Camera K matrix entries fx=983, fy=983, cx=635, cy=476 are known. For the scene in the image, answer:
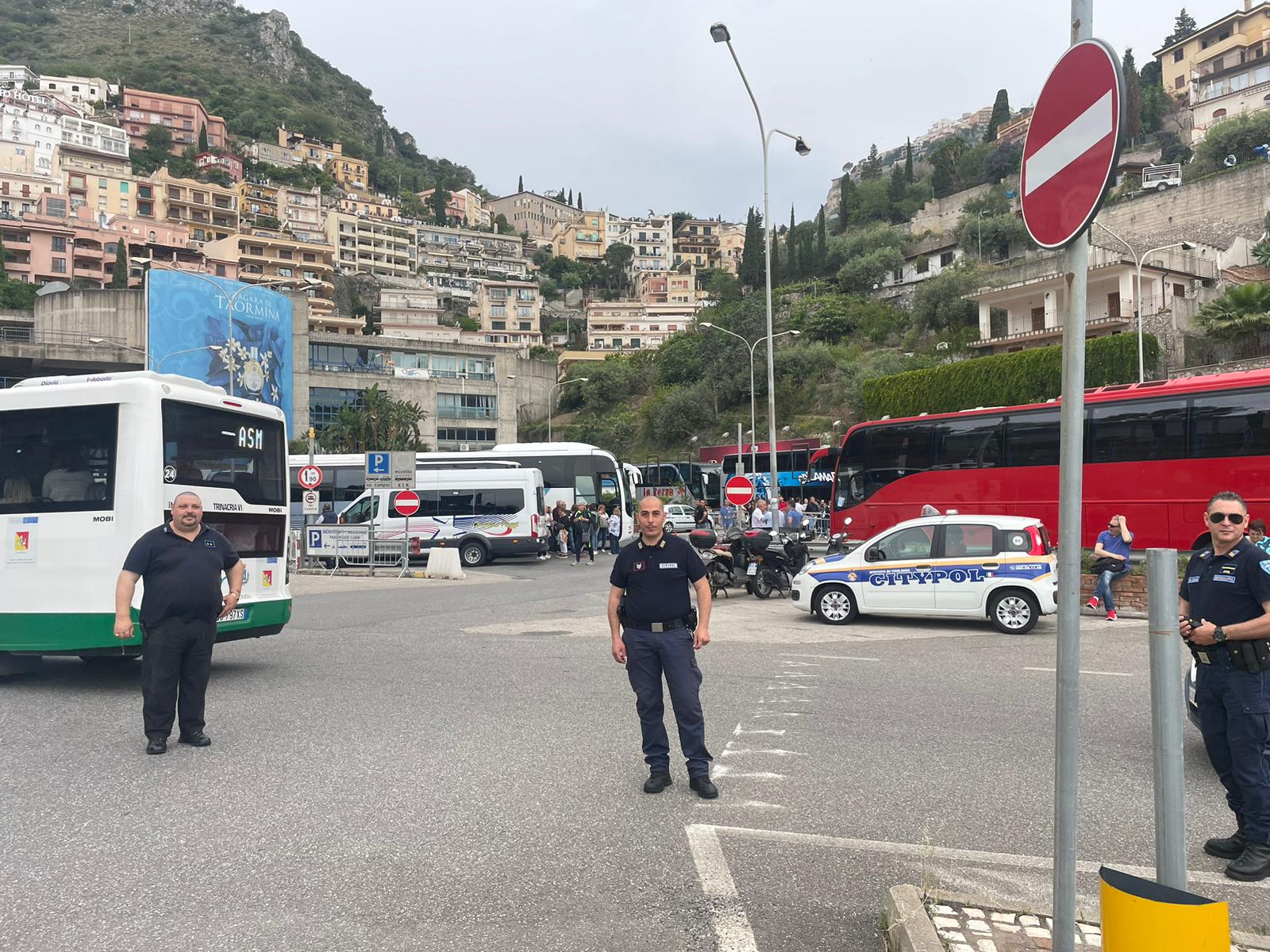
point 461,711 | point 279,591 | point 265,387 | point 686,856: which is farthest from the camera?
point 265,387

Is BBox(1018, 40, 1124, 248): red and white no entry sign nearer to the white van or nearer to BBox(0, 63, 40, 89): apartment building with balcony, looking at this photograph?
the white van

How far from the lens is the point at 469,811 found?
540cm

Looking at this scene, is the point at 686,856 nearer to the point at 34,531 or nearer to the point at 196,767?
the point at 196,767

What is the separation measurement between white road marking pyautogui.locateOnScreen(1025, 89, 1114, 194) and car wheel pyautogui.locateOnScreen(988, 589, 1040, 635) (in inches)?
446

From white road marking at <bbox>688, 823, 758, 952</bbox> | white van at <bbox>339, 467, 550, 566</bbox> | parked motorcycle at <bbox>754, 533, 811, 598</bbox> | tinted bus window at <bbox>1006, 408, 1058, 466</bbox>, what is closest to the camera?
white road marking at <bbox>688, 823, 758, 952</bbox>

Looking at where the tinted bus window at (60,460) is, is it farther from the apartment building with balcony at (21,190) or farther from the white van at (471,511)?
the apartment building with balcony at (21,190)

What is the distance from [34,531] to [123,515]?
39.1 inches

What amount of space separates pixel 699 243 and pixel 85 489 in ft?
558

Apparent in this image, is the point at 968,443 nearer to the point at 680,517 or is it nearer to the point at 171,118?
the point at 680,517

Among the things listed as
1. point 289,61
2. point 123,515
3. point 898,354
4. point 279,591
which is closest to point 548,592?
point 279,591

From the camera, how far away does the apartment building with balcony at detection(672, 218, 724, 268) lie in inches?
6673

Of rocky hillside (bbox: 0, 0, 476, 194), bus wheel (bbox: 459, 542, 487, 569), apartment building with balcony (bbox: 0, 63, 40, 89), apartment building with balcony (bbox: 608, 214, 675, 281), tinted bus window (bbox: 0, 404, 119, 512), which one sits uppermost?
rocky hillside (bbox: 0, 0, 476, 194)

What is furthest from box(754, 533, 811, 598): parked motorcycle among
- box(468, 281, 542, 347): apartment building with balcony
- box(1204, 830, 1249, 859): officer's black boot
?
box(468, 281, 542, 347): apartment building with balcony

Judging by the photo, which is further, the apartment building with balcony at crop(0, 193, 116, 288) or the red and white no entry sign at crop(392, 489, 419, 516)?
the apartment building with balcony at crop(0, 193, 116, 288)
